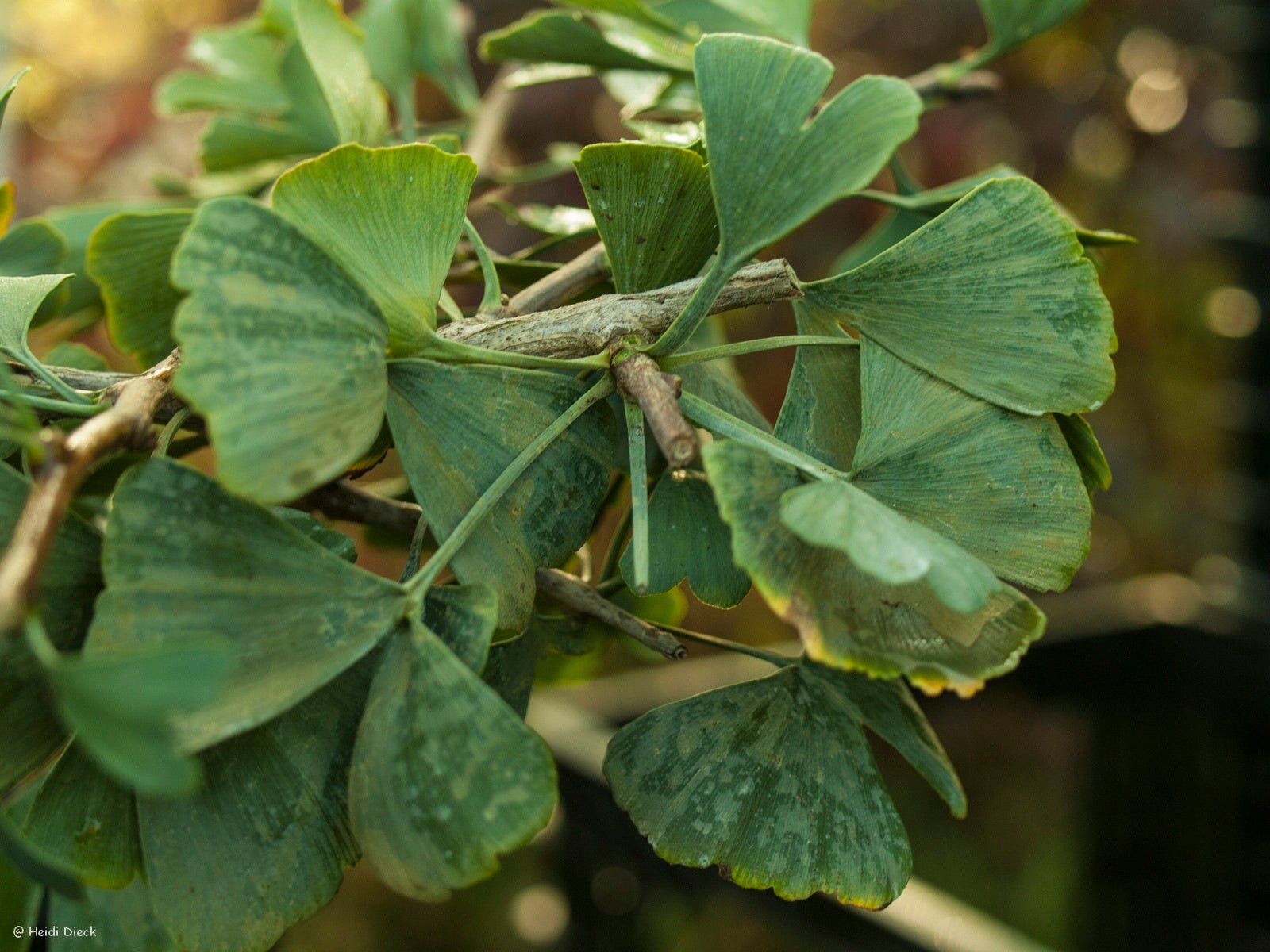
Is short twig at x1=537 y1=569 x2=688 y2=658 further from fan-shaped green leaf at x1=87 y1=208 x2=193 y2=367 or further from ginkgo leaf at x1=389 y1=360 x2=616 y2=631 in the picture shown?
fan-shaped green leaf at x1=87 y1=208 x2=193 y2=367

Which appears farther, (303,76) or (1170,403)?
(1170,403)

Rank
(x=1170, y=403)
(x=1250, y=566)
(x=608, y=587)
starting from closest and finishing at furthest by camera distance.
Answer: (x=608, y=587) < (x=1250, y=566) < (x=1170, y=403)

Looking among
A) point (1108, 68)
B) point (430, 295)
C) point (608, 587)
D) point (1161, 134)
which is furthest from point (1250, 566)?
point (430, 295)

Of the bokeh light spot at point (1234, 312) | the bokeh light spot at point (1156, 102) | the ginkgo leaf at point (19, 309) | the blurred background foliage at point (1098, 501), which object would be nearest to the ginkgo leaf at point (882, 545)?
the ginkgo leaf at point (19, 309)

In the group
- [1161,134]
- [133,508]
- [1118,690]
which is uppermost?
[133,508]

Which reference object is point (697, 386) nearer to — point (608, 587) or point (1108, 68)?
point (608, 587)

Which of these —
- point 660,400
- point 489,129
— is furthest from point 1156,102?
point 660,400

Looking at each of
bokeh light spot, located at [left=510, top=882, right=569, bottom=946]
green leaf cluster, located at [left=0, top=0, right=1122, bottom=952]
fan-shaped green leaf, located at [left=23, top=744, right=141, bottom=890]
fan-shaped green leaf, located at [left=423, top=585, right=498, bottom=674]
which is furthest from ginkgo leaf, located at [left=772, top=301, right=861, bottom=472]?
bokeh light spot, located at [left=510, top=882, right=569, bottom=946]
